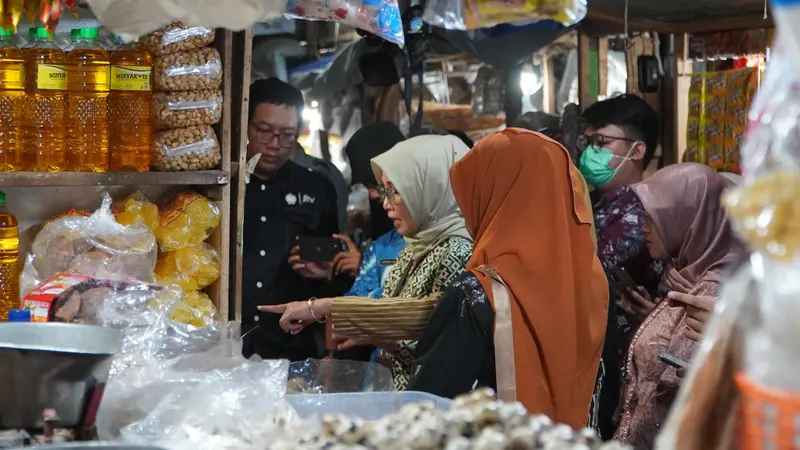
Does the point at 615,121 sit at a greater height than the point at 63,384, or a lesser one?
greater

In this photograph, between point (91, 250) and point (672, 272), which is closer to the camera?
point (91, 250)

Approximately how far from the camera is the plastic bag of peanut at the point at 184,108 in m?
2.68

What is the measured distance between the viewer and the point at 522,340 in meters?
2.37

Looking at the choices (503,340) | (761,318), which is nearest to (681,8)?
(503,340)

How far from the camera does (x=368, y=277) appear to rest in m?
3.36

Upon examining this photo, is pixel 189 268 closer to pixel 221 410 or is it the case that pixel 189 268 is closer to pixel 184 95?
pixel 184 95

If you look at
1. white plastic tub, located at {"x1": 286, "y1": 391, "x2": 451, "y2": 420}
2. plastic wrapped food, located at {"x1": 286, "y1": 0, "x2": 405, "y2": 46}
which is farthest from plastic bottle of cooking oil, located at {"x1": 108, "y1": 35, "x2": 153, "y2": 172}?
white plastic tub, located at {"x1": 286, "y1": 391, "x2": 451, "y2": 420}

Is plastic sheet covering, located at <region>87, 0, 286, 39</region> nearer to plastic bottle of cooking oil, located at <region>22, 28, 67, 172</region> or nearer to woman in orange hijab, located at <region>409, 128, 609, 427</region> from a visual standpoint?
plastic bottle of cooking oil, located at <region>22, 28, 67, 172</region>

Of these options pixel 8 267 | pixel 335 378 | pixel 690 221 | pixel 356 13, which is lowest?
pixel 335 378

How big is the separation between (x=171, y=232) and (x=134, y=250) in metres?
0.16

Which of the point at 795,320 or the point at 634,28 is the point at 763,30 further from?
the point at 795,320

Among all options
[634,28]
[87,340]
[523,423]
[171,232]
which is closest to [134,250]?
[171,232]

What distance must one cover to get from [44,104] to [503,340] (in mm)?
1447

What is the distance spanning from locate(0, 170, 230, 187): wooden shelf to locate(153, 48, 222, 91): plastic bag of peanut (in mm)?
254
